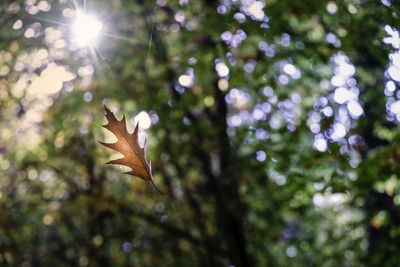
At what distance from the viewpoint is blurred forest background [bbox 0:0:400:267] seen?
2598mm

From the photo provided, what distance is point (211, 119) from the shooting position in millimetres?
4355

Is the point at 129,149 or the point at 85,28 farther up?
the point at 129,149

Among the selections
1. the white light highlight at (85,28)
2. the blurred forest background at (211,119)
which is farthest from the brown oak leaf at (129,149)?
the white light highlight at (85,28)

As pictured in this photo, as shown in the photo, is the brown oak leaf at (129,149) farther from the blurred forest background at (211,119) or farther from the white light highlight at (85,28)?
the white light highlight at (85,28)

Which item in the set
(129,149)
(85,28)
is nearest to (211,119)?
(85,28)

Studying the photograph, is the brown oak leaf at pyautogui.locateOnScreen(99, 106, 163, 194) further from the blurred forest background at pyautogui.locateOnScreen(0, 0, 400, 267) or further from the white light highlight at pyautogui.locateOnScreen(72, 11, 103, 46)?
the white light highlight at pyautogui.locateOnScreen(72, 11, 103, 46)

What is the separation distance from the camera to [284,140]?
9.52ft

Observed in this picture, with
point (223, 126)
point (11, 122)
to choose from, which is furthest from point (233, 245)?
point (11, 122)

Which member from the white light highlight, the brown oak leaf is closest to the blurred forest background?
the white light highlight

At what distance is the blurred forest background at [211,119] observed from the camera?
102 inches

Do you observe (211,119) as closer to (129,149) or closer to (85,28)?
(85,28)

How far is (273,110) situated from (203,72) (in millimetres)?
1211

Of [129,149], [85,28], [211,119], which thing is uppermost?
[129,149]

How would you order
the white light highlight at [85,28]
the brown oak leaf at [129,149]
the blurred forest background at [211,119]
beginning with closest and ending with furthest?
the brown oak leaf at [129,149], the blurred forest background at [211,119], the white light highlight at [85,28]
